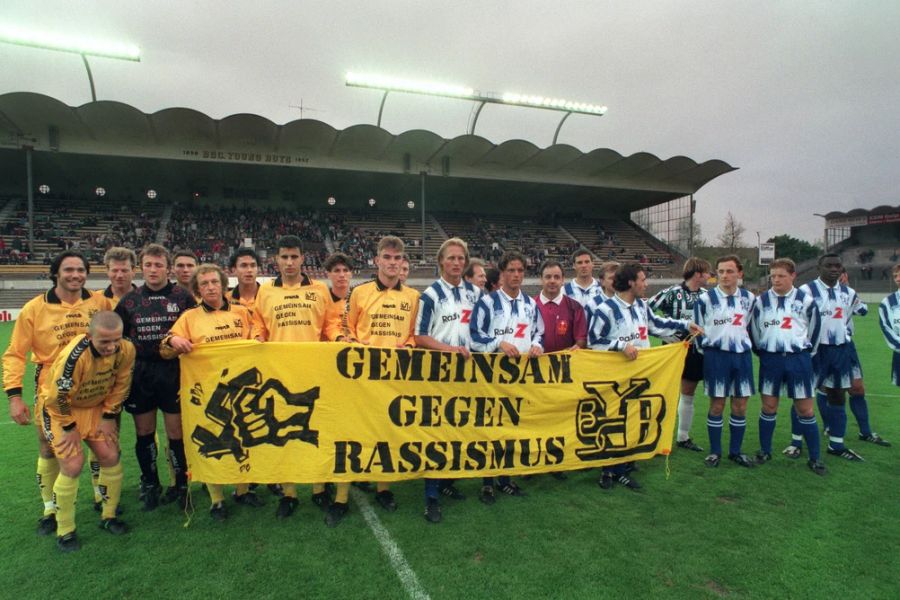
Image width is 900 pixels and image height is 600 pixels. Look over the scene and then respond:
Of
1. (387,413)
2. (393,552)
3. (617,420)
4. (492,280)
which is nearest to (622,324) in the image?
(617,420)

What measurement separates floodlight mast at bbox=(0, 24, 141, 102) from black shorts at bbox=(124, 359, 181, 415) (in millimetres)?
25633

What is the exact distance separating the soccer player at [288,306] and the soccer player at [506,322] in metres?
1.38

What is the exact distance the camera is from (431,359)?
404cm

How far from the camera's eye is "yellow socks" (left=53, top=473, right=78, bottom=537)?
3.42 metres

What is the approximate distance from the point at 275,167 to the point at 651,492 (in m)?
28.9

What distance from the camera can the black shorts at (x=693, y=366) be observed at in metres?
5.62

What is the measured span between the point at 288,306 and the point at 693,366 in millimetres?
4476

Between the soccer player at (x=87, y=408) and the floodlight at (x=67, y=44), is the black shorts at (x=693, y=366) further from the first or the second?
the floodlight at (x=67, y=44)

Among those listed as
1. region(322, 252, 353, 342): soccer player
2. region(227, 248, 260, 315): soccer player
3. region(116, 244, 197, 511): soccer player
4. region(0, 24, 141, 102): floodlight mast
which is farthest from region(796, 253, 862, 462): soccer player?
region(0, 24, 141, 102): floodlight mast

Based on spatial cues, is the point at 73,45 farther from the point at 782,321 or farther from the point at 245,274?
the point at 782,321

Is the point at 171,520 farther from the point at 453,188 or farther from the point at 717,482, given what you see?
the point at 453,188

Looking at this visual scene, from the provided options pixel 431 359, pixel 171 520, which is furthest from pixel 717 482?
pixel 171 520

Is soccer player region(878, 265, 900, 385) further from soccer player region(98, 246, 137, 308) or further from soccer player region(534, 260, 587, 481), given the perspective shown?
soccer player region(98, 246, 137, 308)

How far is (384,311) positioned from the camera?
4.17 meters
